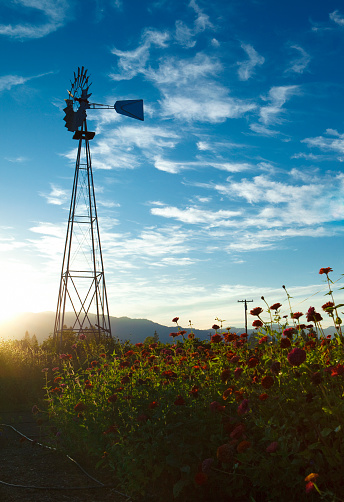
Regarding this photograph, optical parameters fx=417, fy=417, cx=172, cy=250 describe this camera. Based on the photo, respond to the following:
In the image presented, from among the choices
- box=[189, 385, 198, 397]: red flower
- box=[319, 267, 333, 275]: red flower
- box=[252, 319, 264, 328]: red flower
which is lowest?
box=[189, 385, 198, 397]: red flower

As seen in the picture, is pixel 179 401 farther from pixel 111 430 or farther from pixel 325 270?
pixel 325 270

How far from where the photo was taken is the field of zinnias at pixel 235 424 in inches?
141

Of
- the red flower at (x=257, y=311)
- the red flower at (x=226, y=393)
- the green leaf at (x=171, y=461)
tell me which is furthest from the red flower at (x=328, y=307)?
the green leaf at (x=171, y=461)

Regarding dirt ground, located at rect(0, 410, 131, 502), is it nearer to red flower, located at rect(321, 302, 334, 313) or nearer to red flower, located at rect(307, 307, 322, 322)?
red flower, located at rect(307, 307, 322, 322)

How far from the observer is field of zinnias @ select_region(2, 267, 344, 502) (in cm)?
358

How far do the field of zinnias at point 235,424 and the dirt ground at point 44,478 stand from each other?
295 millimetres

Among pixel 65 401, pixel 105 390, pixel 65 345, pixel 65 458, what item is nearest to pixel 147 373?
pixel 105 390

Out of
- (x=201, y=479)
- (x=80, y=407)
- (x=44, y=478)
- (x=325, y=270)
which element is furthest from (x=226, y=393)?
(x=44, y=478)

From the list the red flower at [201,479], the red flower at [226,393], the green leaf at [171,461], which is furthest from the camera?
the red flower at [226,393]

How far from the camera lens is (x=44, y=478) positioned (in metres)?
5.11

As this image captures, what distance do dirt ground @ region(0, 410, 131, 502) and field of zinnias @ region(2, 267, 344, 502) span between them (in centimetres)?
29

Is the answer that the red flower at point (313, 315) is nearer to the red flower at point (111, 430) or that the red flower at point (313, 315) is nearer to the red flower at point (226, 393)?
the red flower at point (226, 393)

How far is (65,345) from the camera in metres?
15.8

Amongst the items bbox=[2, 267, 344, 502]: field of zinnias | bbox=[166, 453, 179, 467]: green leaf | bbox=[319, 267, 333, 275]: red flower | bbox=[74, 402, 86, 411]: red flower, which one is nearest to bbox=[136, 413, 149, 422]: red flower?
bbox=[2, 267, 344, 502]: field of zinnias
